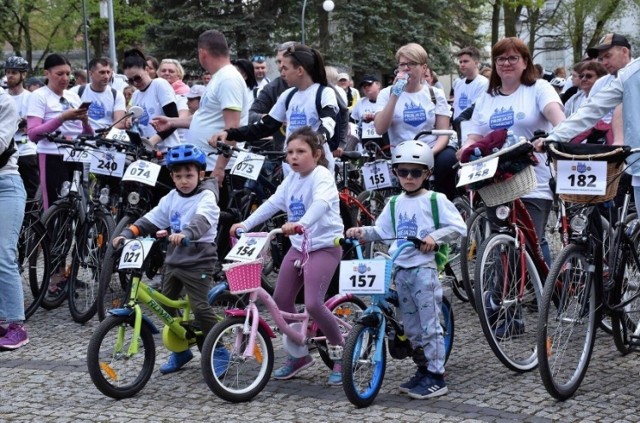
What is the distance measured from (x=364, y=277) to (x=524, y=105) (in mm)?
2011

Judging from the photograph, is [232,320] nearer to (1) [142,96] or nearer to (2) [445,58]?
(1) [142,96]

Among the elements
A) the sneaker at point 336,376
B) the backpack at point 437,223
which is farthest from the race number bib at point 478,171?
the sneaker at point 336,376

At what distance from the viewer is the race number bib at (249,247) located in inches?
238

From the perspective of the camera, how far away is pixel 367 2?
130ft

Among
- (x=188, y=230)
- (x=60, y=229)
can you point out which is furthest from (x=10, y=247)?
(x=188, y=230)

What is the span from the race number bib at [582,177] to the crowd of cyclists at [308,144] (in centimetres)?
21

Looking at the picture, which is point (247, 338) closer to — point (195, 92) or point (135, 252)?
point (135, 252)

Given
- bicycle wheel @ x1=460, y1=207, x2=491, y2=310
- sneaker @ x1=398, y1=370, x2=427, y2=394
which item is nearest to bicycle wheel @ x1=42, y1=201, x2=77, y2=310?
bicycle wheel @ x1=460, y1=207, x2=491, y2=310

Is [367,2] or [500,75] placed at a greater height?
[367,2]

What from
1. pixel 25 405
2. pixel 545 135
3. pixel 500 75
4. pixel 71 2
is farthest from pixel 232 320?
pixel 71 2

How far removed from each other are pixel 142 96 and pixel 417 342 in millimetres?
4629

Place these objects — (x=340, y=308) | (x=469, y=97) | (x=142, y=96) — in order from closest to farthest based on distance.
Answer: (x=340, y=308), (x=142, y=96), (x=469, y=97)

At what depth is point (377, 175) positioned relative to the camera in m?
9.69

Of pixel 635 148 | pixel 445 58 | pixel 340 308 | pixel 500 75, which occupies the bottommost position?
pixel 340 308
